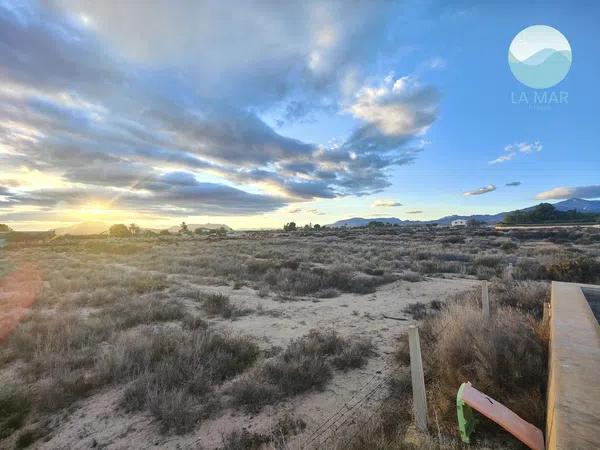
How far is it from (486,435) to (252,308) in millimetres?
7610

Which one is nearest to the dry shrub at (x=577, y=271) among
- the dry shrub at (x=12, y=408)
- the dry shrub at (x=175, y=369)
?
the dry shrub at (x=175, y=369)

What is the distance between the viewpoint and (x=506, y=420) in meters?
2.91

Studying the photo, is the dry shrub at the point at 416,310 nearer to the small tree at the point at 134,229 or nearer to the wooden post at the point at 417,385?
the wooden post at the point at 417,385

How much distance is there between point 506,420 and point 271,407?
2.99 meters

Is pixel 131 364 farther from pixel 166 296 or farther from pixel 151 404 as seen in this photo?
pixel 166 296

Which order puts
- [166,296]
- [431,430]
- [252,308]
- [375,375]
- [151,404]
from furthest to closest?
1. [166,296]
2. [252,308]
3. [375,375]
4. [151,404]
5. [431,430]

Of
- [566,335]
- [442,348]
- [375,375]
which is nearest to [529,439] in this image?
[566,335]

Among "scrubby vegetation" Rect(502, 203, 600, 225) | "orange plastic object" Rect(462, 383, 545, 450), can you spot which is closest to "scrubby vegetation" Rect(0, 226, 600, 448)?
"orange plastic object" Rect(462, 383, 545, 450)

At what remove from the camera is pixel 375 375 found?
17.3 ft

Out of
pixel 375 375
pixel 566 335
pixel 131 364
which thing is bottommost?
pixel 375 375

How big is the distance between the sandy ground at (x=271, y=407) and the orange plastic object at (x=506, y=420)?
1732mm

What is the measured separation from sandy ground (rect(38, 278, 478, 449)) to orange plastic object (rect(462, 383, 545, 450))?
1.73 meters

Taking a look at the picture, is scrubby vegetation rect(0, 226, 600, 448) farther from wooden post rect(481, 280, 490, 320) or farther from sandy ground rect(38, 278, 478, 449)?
wooden post rect(481, 280, 490, 320)

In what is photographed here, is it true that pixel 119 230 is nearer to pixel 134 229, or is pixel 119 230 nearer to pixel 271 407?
pixel 134 229
